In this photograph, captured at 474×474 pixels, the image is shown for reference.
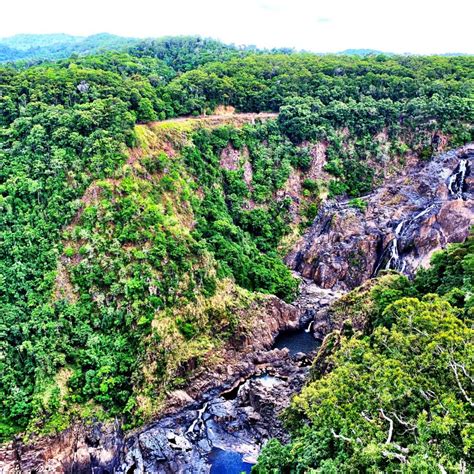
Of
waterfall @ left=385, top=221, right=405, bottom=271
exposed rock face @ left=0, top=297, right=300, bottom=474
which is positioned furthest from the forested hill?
waterfall @ left=385, top=221, right=405, bottom=271

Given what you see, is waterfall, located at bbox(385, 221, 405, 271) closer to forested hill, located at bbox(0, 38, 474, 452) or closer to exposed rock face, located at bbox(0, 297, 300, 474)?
forested hill, located at bbox(0, 38, 474, 452)

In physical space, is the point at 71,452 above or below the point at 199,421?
above

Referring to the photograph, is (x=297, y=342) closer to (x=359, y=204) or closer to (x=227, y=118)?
(x=359, y=204)

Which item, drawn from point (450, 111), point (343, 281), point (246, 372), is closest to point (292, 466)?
point (246, 372)

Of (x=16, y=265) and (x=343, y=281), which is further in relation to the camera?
(x=343, y=281)

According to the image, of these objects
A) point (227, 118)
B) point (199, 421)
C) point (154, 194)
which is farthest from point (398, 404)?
point (227, 118)

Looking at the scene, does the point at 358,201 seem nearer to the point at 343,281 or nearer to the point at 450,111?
the point at 343,281
